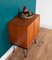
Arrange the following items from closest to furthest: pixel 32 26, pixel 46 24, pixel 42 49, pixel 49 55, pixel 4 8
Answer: pixel 4 8 → pixel 32 26 → pixel 49 55 → pixel 42 49 → pixel 46 24

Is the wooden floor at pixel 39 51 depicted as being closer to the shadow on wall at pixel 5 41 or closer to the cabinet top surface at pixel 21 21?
the shadow on wall at pixel 5 41

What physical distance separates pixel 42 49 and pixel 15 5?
981mm

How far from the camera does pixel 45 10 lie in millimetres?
3201

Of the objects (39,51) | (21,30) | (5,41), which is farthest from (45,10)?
(5,41)

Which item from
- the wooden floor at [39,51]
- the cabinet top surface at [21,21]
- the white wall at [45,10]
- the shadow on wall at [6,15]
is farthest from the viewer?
the white wall at [45,10]

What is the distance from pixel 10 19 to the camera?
2.26 metres

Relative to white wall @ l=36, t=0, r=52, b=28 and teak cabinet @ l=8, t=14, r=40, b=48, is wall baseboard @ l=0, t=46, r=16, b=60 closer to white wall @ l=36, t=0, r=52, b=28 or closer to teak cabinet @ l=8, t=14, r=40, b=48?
teak cabinet @ l=8, t=14, r=40, b=48

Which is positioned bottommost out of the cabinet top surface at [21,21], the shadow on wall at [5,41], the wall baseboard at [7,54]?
the wall baseboard at [7,54]

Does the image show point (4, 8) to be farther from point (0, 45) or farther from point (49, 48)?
point (49, 48)

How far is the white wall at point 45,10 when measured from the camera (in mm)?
3123

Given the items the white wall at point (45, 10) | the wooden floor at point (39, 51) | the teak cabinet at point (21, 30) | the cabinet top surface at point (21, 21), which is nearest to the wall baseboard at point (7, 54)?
the wooden floor at point (39, 51)

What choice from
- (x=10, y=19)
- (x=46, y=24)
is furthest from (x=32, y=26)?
(x=46, y=24)

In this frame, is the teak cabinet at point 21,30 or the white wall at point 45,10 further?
the white wall at point 45,10

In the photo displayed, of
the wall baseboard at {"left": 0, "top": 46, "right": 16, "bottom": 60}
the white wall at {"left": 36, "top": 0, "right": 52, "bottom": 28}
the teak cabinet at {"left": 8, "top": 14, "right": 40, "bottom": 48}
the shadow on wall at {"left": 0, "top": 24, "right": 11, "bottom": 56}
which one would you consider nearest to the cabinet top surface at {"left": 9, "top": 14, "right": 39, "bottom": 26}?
the teak cabinet at {"left": 8, "top": 14, "right": 40, "bottom": 48}
